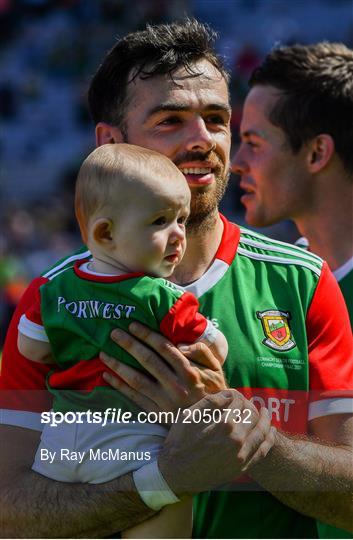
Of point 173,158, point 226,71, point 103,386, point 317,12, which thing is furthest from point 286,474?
point 317,12

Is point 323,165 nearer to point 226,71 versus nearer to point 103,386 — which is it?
point 226,71

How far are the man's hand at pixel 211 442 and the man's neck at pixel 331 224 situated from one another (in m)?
1.64

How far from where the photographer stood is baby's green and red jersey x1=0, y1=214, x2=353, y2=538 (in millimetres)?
2676

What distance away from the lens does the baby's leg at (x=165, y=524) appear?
8.11 ft

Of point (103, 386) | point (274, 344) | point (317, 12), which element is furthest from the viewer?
point (317, 12)

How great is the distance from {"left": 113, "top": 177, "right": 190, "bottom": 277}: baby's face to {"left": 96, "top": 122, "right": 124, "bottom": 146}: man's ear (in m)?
0.53

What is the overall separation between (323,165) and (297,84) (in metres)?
0.39

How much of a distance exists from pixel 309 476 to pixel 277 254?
2.12 feet

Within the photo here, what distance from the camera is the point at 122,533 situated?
2.54 metres

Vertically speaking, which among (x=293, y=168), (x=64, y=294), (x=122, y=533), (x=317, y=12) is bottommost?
(x=317, y=12)

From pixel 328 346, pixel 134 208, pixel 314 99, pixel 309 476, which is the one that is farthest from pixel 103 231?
pixel 314 99

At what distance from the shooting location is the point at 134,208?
2461 millimetres

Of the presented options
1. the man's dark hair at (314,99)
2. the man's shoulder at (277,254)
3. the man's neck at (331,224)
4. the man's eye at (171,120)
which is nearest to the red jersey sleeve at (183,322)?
the man's shoulder at (277,254)

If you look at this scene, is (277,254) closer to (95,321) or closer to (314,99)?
(95,321)
